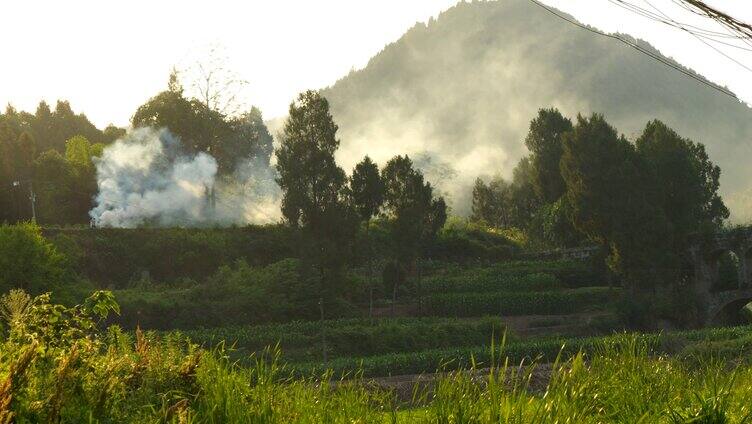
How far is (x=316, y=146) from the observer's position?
40.4 m

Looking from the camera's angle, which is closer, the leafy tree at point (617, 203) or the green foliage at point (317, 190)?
the green foliage at point (317, 190)

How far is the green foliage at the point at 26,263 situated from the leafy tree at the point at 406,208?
19.5 m

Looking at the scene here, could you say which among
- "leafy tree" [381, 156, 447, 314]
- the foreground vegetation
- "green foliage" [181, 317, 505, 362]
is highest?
"leafy tree" [381, 156, 447, 314]

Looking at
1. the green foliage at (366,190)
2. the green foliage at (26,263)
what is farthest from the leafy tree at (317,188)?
the green foliage at (26,263)

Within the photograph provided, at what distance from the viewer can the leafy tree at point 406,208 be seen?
149 ft

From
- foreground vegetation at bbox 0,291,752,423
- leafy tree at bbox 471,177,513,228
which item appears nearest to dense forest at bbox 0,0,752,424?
foreground vegetation at bbox 0,291,752,423

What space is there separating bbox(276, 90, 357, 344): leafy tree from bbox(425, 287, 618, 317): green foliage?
8.40 metres

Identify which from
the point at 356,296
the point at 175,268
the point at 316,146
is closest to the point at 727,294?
the point at 356,296

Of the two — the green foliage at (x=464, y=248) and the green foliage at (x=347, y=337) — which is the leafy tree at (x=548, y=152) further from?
the green foliage at (x=347, y=337)

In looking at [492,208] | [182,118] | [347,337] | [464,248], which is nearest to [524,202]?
[492,208]

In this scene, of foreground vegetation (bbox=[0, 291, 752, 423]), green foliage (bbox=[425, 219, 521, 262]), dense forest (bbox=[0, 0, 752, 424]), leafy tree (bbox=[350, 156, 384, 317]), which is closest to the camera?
foreground vegetation (bbox=[0, 291, 752, 423])

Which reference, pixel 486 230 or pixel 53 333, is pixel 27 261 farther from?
pixel 486 230

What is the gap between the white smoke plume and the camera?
56.1 meters

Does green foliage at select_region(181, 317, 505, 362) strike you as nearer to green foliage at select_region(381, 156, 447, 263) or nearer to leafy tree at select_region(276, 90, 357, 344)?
leafy tree at select_region(276, 90, 357, 344)
